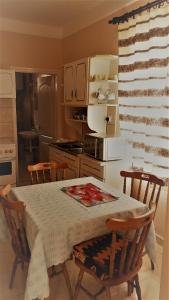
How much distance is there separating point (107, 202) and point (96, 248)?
1.11 feet

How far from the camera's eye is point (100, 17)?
10.7 feet

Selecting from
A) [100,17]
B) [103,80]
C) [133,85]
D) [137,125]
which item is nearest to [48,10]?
[100,17]

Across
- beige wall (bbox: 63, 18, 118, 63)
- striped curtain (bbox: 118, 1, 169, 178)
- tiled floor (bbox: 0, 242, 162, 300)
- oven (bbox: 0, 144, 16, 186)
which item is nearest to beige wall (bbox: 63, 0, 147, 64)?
beige wall (bbox: 63, 18, 118, 63)

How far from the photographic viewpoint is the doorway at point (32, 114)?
4.75 meters

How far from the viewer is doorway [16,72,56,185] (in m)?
4.75

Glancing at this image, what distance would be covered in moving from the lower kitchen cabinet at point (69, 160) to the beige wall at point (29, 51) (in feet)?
4.81

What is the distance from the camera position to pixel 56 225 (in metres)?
1.55

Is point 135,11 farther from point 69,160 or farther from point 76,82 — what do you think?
point 69,160

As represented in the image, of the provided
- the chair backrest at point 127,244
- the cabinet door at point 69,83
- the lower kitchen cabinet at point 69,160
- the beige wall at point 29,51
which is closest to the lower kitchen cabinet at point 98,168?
the lower kitchen cabinet at point 69,160

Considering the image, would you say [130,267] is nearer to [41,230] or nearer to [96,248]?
[96,248]

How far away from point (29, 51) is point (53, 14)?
77cm

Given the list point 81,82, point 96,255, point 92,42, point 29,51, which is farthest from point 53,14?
point 96,255

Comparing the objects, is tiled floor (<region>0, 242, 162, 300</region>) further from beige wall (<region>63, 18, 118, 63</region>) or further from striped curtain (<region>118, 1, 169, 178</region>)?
beige wall (<region>63, 18, 118, 63</region>)

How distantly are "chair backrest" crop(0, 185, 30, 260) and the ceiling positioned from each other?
94.5 inches
